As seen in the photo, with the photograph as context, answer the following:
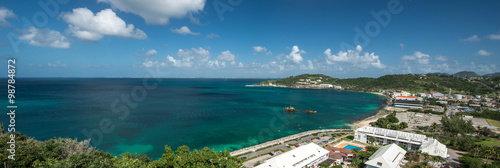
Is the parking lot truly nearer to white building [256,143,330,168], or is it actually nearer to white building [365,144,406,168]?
white building [365,144,406,168]

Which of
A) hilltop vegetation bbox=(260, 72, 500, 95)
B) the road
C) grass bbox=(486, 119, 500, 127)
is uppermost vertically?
hilltop vegetation bbox=(260, 72, 500, 95)

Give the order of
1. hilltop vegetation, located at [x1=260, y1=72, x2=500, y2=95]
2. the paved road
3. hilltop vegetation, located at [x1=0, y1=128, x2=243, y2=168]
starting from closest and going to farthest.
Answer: hilltop vegetation, located at [x1=0, y1=128, x2=243, y2=168]
the paved road
hilltop vegetation, located at [x1=260, y1=72, x2=500, y2=95]

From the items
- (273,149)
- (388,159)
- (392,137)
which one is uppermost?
(388,159)

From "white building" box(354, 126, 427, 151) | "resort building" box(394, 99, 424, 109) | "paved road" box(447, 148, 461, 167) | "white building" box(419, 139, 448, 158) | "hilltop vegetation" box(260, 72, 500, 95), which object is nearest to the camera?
"paved road" box(447, 148, 461, 167)

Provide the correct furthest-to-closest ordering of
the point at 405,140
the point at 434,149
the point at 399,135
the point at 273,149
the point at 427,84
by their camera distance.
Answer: the point at 427,84 → the point at 399,135 → the point at 405,140 → the point at 273,149 → the point at 434,149

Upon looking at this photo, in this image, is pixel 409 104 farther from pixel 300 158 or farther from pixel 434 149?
pixel 300 158

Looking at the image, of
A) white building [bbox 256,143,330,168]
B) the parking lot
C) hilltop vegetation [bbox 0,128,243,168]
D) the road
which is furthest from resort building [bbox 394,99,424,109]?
hilltop vegetation [bbox 0,128,243,168]

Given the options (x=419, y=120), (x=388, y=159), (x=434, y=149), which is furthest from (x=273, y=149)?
(x=419, y=120)
